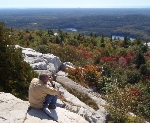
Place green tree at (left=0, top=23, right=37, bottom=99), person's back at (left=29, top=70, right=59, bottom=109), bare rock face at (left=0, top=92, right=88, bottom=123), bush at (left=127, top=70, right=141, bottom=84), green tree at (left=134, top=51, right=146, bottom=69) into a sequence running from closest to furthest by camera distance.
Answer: bare rock face at (left=0, top=92, right=88, bottom=123), person's back at (left=29, top=70, right=59, bottom=109), green tree at (left=0, top=23, right=37, bottom=99), bush at (left=127, top=70, right=141, bottom=84), green tree at (left=134, top=51, right=146, bottom=69)

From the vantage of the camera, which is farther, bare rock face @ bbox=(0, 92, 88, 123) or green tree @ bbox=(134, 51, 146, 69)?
green tree @ bbox=(134, 51, 146, 69)

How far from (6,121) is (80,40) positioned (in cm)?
3561

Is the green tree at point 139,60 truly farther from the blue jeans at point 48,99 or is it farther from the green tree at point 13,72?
the blue jeans at point 48,99

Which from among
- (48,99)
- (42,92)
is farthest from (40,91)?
(48,99)

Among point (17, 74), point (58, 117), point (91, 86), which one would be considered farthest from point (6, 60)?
point (91, 86)

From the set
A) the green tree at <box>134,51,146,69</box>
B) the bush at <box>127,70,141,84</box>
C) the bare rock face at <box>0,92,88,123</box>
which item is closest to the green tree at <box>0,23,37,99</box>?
the bare rock face at <box>0,92,88,123</box>

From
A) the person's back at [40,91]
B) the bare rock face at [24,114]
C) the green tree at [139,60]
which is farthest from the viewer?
the green tree at [139,60]

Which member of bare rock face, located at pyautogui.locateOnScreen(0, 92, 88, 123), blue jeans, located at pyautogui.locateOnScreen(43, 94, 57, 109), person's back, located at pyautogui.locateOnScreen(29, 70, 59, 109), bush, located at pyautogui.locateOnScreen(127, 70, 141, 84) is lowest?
bush, located at pyautogui.locateOnScreen(127, 70, 141, 84)

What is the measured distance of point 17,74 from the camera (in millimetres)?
10555

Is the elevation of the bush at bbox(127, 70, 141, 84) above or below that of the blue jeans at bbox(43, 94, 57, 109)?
below

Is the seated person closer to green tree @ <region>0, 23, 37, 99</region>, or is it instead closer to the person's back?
the person's back

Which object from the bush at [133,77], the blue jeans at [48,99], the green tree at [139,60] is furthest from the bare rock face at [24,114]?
the green tree at [139,60]

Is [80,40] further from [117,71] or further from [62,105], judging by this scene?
[62,105]

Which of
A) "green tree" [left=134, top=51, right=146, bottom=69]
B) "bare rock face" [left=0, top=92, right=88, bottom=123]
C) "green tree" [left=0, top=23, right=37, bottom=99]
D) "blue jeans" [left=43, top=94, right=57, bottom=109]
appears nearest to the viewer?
"bare rock face" [left=0, top=92, right=88, bottom=123]
